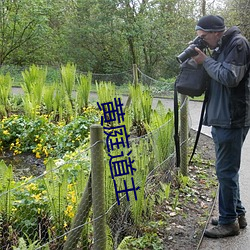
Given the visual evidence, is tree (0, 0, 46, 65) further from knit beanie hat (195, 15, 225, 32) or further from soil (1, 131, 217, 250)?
knit beanie hat (195, 15, 225, 32)

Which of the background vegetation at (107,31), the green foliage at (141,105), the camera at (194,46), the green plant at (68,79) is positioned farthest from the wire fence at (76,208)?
the background vegetation at (107,31)

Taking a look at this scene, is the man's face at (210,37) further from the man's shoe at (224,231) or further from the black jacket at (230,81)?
the man's shoe at (224,231)

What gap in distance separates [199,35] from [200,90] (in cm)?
45

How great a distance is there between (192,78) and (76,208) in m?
1.42

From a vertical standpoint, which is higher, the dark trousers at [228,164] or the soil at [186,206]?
the dark trousers at [228,164]

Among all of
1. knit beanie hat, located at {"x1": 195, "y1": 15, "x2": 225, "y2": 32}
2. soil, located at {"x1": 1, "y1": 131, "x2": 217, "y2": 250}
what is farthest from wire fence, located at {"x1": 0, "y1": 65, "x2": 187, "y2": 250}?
knit beanie hat, located at {"x1": 195, "y1": 15, "x2": 225, "y2": 32}

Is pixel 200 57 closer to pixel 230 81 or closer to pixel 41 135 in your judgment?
pixel 230 81

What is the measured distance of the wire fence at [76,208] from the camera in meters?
2.46

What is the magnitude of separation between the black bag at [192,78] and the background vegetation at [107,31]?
12.2 metres

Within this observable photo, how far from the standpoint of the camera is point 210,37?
3.02 m

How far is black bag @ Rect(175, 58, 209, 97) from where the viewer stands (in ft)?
10.2

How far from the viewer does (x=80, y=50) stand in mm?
16297

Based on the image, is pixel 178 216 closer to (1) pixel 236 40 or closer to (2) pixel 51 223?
(2) pixel 51 223

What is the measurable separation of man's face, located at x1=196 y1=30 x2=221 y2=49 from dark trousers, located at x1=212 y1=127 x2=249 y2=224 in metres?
0.69
